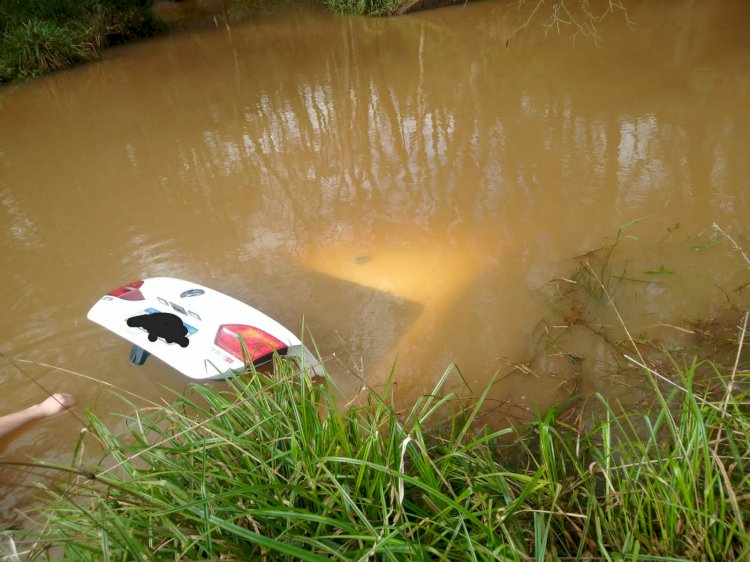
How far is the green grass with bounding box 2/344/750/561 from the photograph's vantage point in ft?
4.30

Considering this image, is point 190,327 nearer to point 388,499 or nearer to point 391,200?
point 388,499

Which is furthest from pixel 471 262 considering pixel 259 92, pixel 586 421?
pixel 259 92

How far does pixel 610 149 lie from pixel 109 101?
743cm

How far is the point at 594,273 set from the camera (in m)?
3.24

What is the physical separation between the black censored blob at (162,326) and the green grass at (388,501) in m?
1.30

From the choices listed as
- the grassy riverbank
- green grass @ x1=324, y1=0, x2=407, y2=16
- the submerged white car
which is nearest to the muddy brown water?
the submerged white car

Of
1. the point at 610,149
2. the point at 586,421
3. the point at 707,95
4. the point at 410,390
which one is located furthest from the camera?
the point at 707,95

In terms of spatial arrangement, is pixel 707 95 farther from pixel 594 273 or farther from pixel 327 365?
pixel 327 365

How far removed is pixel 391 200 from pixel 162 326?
2167 mm

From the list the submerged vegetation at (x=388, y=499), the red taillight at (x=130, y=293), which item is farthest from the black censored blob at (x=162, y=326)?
the submerged vegetation at (x=388, y=499)

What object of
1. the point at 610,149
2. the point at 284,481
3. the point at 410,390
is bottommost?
the point at 410,390

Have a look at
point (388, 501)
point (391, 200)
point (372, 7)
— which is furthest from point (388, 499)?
point (372, 7)

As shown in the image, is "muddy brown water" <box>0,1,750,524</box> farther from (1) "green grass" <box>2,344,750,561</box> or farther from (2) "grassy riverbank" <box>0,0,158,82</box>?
(2) "grassy riverbank" <box>0,0,158,82</box>

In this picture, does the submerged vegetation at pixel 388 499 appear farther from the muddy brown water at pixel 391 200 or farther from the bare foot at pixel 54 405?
the bare foot at pixel 54 405
